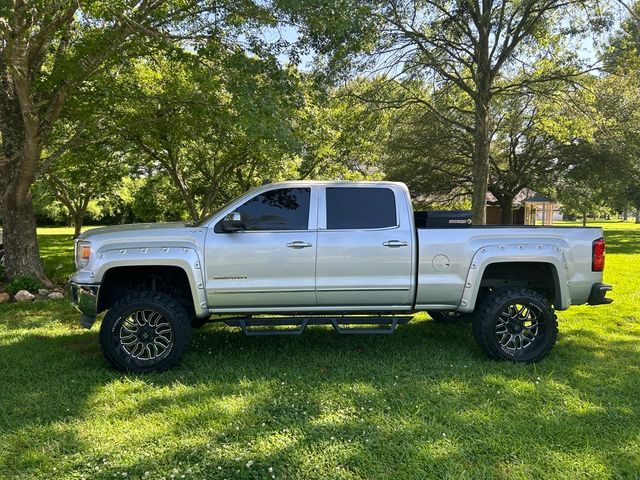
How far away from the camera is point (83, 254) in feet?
16.6

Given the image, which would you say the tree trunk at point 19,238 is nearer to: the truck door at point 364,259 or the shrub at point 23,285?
the shrub at point 23,285

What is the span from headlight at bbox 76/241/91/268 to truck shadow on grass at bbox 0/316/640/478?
1069 millimetres

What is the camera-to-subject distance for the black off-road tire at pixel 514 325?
515cm

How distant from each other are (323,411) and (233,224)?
79.8 inches

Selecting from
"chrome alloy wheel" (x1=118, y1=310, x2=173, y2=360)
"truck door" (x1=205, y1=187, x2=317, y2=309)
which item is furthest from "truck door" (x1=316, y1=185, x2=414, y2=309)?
"chrome alloy wheel" (x1=118, y1=310, x2=173, y2=360)

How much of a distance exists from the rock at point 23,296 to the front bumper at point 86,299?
4364 mm

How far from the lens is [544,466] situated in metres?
3.27

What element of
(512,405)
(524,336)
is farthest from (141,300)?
(524,336)

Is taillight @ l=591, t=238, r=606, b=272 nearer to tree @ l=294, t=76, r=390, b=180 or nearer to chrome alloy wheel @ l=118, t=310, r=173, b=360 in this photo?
chrome alloy wheel @ l=118, t=310, r=173, b=360

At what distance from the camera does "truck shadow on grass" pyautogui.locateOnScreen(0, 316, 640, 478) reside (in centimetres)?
329

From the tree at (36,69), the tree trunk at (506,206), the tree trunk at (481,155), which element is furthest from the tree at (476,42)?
the tree trunk at (506,206)

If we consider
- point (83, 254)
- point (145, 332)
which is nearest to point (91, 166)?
point (83, 254)

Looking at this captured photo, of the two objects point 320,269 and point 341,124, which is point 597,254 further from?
point 341,124

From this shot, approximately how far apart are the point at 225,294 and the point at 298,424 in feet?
5.50
